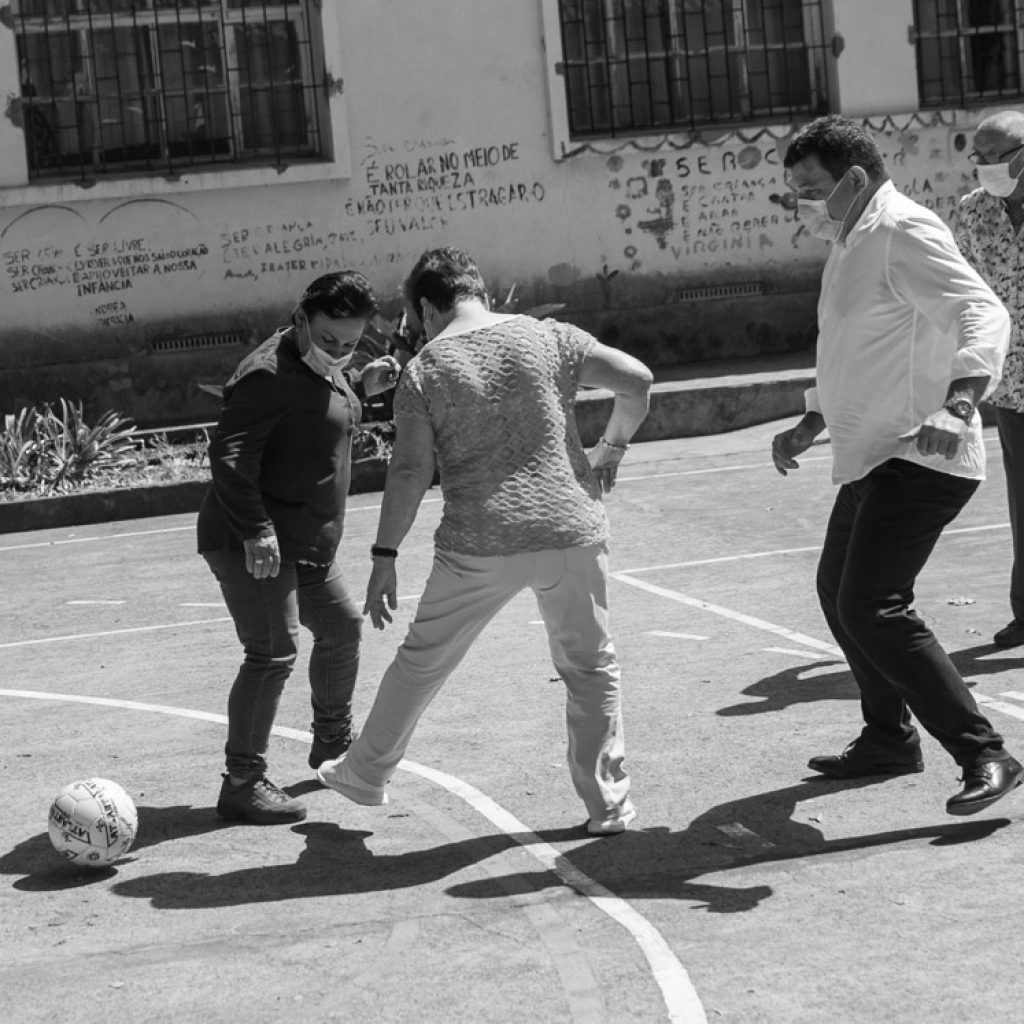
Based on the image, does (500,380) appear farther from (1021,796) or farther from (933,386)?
(1021,796)

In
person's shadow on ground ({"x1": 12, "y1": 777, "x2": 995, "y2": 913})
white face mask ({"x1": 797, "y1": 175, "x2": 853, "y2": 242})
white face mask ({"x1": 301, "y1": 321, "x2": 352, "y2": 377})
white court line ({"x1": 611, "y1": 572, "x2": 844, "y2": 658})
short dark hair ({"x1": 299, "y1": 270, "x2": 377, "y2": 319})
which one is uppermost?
white face mask ({"x1": 797, "y1": 175, "x2": 853, "y2": 242})

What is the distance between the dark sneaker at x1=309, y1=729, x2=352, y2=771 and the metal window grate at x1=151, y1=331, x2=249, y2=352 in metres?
10.5

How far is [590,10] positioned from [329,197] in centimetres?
303

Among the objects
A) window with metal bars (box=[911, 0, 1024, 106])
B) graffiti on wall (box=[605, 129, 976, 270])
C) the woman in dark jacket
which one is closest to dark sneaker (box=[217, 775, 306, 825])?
the woman in dark jacket

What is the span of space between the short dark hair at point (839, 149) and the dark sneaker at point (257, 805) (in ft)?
8.24

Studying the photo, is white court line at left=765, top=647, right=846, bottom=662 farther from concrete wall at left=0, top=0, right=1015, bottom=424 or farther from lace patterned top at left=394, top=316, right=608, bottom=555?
concrete wall at left=0, top=0, right=1015, bottom=424

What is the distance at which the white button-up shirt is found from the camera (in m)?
5.20

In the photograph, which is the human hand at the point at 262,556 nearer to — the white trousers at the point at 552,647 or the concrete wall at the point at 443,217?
the white trousers at the point at 552,647

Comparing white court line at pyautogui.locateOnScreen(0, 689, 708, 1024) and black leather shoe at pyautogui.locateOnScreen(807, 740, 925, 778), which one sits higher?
black leather shoe at pyautogui.locateOnScreen(807, 740, 925, 778)

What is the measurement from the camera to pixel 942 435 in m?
4.99

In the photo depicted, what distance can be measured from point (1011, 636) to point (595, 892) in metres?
3.15

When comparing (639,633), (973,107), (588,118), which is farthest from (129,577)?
(973,107)

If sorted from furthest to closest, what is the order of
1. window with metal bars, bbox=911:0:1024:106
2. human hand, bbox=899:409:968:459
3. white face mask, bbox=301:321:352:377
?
window with metal bars, bbox=911:0:1024:106 < white face mask, bbox=301:321:352:377 < human hand, bbox=899:409:968:459

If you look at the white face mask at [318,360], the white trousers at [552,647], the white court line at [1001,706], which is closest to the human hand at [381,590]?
the white trousers at [552,647]
